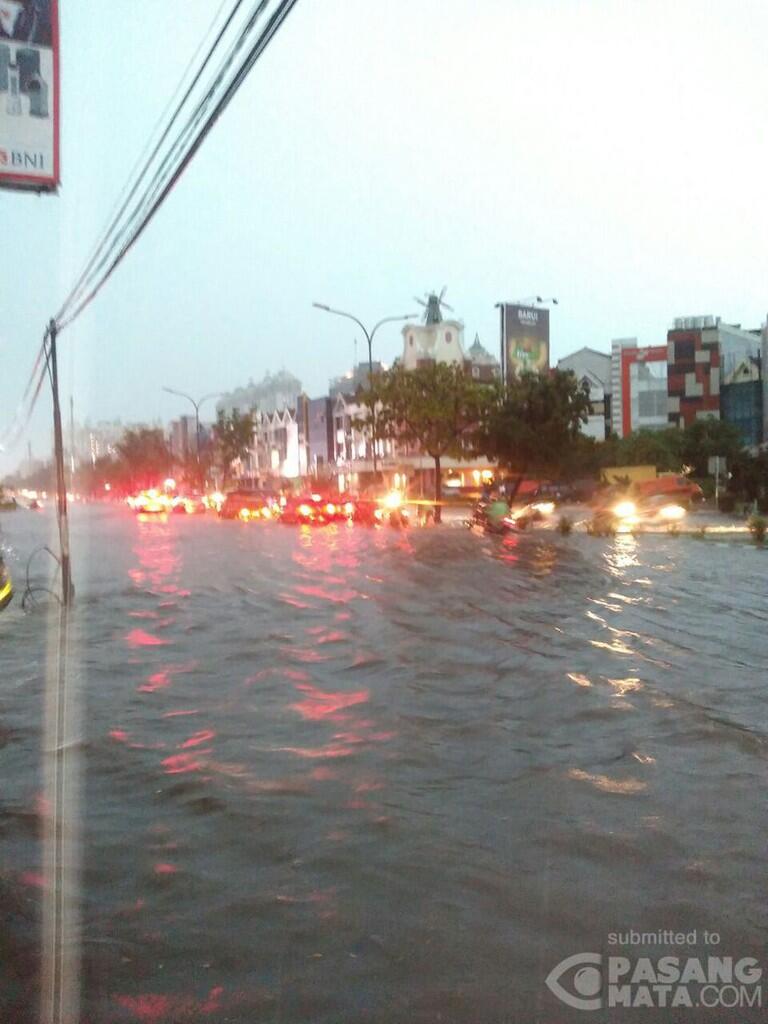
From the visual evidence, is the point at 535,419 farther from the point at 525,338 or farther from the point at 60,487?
the point at 60,487

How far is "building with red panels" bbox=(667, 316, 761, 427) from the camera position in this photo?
8050 cm

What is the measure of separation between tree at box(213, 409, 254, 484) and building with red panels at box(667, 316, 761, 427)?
33.8m

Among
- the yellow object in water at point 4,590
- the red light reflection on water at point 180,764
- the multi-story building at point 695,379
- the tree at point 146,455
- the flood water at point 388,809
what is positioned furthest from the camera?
the tree at point 146,455

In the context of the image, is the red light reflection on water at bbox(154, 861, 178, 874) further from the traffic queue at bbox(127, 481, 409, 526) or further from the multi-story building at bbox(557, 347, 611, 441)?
the multi-story building at bbox(557, 347, 611, 441)

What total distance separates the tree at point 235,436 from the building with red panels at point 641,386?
99.5 feet

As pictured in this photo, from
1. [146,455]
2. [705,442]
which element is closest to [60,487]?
[705,442]

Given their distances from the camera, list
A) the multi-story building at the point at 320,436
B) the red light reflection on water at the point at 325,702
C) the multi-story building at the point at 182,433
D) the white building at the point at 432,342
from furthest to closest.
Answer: the multi-story building at the point at 182,433 < the multi-story building at the point at 320,436 < the white building at the point at 432,342 < the red light reflection on water at the point at 325,702

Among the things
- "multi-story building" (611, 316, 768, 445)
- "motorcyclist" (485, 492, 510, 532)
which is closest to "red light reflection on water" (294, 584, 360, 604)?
"motorcyclist" (485, 492, 510, 532)

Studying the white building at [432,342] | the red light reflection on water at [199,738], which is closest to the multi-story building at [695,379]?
the white building at [432,342]

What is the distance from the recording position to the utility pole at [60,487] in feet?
60.1

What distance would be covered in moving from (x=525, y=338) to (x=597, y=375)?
105 feet

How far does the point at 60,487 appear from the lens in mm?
19594

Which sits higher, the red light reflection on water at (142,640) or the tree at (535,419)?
the tree at (535,419)

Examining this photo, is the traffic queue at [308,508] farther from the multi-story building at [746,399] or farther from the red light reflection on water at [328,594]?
the multi-story building at [746,399]
